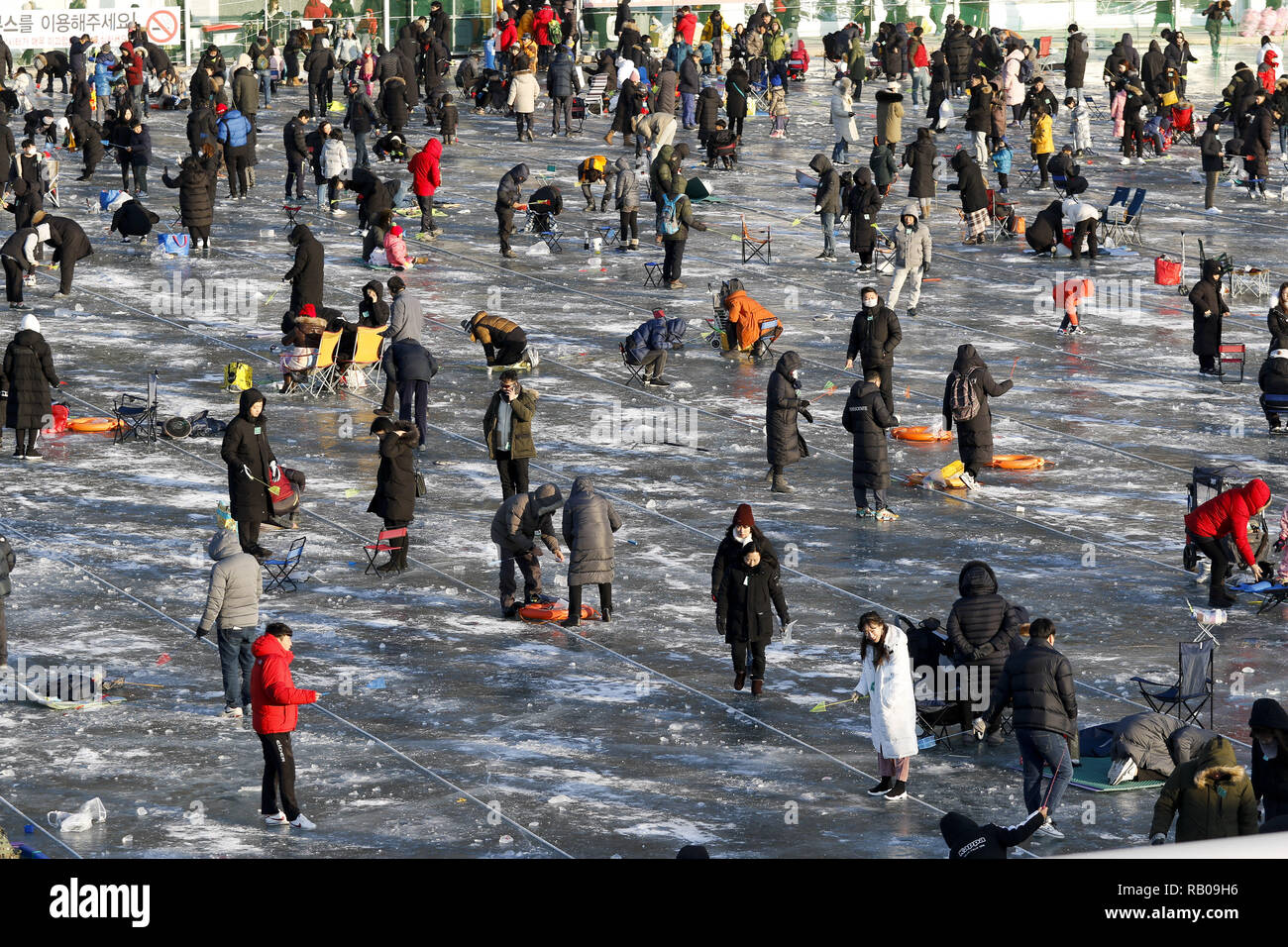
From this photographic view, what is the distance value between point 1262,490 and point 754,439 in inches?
280

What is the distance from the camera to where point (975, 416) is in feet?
68.5

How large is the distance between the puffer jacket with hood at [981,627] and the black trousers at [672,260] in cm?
1525

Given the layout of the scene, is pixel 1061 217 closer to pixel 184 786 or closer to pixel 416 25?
pixel 416 25

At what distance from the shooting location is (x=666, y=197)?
30.2 meters

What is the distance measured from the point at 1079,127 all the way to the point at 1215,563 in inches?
977

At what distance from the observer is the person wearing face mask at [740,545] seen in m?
15.5

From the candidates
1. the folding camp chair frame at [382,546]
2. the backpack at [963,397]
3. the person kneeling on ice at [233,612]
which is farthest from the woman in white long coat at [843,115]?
the person kneeling on ice at [233,612]

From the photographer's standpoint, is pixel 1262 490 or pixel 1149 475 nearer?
pixel 1262 490

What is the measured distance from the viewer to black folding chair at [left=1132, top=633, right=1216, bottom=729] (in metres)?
15.0

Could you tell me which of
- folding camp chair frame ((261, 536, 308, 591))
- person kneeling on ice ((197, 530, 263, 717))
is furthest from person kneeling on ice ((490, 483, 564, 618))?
person kneeling on ice ((197, 530, 263, 717))

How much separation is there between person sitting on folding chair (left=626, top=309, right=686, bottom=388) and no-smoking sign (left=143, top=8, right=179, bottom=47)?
25509 mm

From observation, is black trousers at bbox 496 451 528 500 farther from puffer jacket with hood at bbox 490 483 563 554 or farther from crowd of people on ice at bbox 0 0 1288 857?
puffer jacket with hood at bbox 490 483 563 554

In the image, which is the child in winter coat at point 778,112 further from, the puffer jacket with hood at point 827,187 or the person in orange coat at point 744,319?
the person in orange coat at point 744,319
